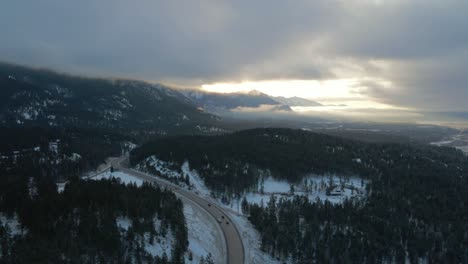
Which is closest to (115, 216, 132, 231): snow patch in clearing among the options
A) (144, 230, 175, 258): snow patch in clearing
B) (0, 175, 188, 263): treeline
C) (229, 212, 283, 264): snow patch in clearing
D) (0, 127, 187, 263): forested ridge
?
(0, 127, 187, 263): forested ridge

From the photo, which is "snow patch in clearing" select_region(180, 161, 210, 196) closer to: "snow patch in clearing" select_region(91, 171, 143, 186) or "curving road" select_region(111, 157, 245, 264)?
"curving road" select_region(111, 157, 245, 264)

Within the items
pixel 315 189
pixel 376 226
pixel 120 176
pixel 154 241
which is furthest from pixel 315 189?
pixel 120 176

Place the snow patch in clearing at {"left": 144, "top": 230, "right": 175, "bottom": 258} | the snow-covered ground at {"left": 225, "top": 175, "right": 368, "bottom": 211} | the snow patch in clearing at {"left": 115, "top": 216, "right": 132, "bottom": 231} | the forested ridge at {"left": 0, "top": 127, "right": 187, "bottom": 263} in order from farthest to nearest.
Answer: the snow-covered ground at {"left": 225, "top": 175, "right": 368, "bottom": 211} < the snow patch in clearing at {"left": 115, "top": 216, "right": 132, "bottom": 231} < the snow patch in clearing at {"left": 144, "top": 230, "right": 175, "bottom": 258} < the forested ridge at {"left": 0, "top": 127, "right": 187, "bottom": 263}

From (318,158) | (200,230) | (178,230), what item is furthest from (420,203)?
(178,230)

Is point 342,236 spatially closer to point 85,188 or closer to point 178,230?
point 178,230

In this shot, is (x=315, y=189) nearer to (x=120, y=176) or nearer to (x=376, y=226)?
(x=376, y=226)
